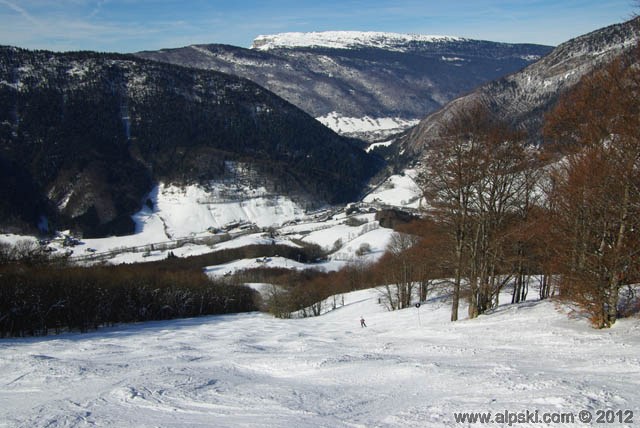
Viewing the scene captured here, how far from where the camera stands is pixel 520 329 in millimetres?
22375

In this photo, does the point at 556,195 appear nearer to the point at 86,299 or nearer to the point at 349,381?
the point at 349,381

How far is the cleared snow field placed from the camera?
11.7 meters

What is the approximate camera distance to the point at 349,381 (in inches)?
615

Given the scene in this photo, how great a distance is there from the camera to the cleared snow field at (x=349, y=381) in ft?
38.5

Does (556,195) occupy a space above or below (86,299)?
above

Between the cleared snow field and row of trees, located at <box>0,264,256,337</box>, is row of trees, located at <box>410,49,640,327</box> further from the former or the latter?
row of trees, located at <box>0,264,256,337</box>

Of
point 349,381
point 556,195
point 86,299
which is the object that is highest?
point 556,195

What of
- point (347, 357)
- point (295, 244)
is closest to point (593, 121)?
point (347, 357)

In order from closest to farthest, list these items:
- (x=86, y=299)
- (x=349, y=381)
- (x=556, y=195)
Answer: (x=349, y=381) → (x=556, y=195) → (x=86, y=299)

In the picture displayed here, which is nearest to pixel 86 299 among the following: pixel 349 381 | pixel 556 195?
pixel 349 381

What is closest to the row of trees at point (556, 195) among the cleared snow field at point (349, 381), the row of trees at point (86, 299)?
the cleared snow field at point (349, 381)

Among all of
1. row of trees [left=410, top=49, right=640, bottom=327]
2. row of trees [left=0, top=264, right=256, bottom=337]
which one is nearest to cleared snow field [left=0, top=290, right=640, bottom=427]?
row of trees [left=410, top=49, right=640, bottom=327]

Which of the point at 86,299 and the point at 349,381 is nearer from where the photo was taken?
the point at 349,381

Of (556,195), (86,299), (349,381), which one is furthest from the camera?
(86,299)
